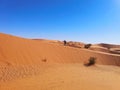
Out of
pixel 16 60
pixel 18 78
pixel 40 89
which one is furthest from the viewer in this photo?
pixel 16 60

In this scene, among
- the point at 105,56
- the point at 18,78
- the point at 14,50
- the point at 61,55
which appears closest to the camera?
the point at 18,78

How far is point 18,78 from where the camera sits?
11.0 meters

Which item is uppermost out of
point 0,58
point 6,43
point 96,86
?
point 6,43

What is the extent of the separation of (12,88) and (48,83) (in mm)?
2241

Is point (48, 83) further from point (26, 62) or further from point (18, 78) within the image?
point (26, 62)

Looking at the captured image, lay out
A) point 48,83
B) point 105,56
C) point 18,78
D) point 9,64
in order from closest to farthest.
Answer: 1. point 48,83
2. point 18,78
3. point 9,64
4. point 105,56

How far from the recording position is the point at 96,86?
10.0 m

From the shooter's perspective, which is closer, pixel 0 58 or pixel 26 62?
pixel 0 58

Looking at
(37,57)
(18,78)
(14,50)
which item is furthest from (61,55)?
(18,78)

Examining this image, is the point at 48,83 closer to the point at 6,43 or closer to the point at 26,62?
the point at 26,62

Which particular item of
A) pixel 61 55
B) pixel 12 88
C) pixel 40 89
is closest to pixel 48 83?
pixel 40 89

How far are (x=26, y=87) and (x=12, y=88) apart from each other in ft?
2.55

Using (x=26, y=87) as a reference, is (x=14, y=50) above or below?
above

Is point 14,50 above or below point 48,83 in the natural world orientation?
above
